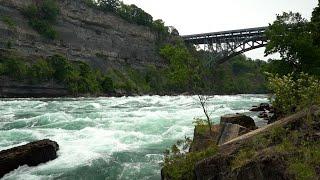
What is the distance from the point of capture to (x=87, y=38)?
76.6m

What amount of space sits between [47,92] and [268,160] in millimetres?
51665

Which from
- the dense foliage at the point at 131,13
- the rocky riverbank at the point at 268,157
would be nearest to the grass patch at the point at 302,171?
the rocky riverbank at the point at 268,157

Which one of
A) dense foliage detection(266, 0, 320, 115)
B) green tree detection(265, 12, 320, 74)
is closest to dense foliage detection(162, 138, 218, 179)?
dense foliage detection(266, 0, 320, 115)

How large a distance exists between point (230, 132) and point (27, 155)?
21.0 ft

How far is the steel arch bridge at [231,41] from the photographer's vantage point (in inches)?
2776

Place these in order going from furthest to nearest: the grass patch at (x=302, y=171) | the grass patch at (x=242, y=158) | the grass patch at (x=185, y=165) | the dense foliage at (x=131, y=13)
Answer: the dense foliage at (x=131, y=13), the grass patch at (x=185, y=165), the grass patch at (x=242, y=158), the grass patch at (x=302, y=171)

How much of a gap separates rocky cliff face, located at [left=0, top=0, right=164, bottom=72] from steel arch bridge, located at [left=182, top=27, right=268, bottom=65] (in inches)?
619

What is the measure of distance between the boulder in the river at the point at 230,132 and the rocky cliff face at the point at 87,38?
51.5 meters

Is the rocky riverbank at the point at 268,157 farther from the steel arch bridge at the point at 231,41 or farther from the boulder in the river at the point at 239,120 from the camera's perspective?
the steel arch bridge at the point at 231,41

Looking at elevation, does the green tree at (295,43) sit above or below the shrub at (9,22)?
below

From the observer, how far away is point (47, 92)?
5569 centimetres

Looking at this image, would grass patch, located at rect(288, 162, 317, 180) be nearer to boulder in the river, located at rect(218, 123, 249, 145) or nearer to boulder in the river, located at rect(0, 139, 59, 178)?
boulder in the river, located at rect(218, 123, 249, 145)

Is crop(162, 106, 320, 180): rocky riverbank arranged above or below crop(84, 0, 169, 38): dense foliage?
below

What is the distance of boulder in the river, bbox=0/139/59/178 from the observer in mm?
11906
